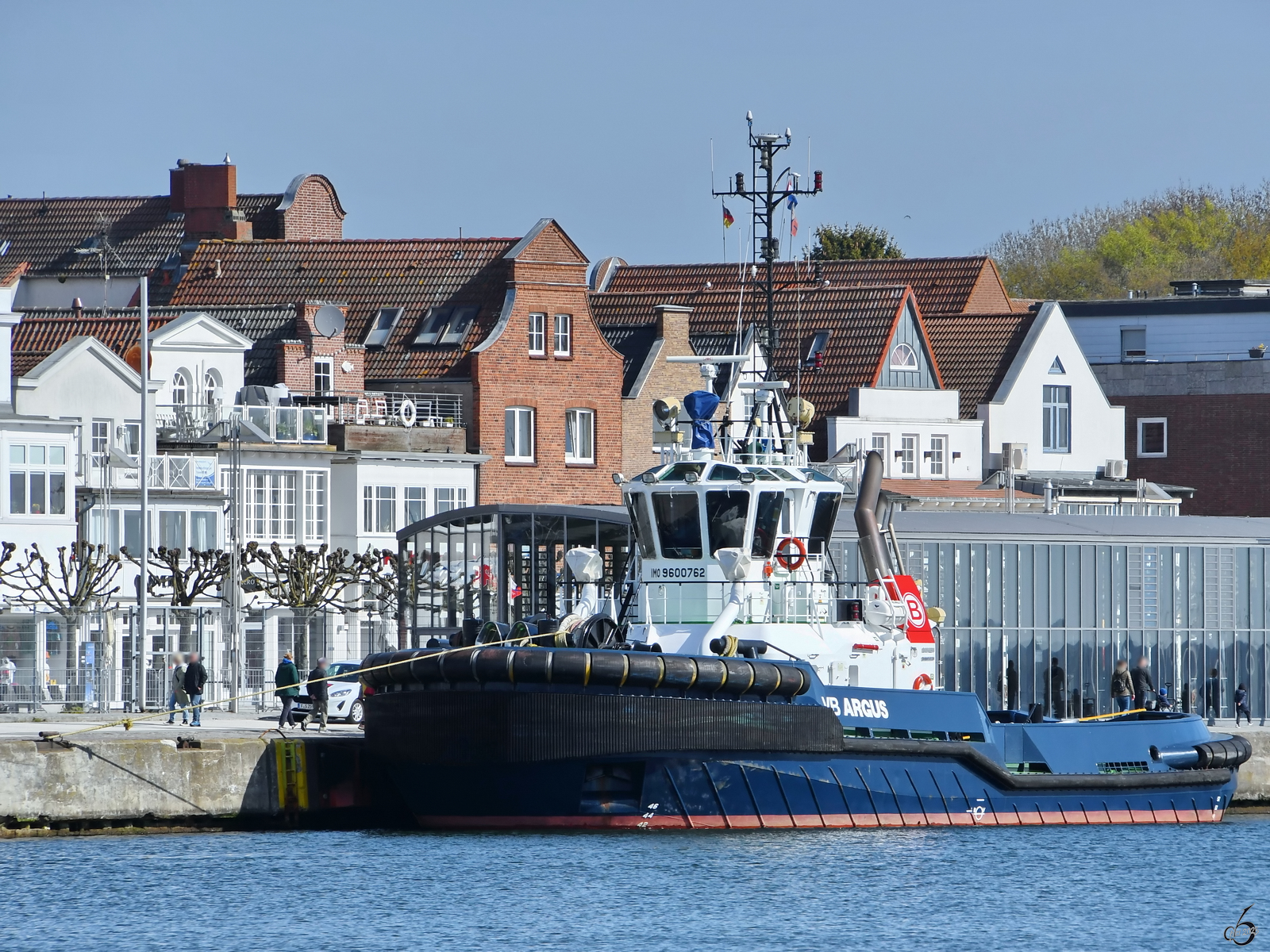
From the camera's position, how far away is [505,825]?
28.2 metres

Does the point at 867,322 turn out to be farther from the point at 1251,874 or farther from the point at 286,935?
the point at 286,935

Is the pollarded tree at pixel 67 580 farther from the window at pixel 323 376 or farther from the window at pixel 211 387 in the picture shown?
the window at pixel 323 376

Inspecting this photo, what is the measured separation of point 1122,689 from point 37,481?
19.5 meters

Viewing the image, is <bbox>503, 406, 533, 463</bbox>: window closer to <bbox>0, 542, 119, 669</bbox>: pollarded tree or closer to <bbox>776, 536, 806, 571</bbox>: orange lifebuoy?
<bbox>0, 542, 119, 669</bbox>: pollarded tree

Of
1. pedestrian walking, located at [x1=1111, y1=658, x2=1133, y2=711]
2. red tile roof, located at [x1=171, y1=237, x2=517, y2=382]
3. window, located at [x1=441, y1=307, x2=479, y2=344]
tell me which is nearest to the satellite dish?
red tile roof, located at [x1=171, y1=237, x2=517, y2=382]

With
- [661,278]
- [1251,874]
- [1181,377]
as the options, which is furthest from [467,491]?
[1251,874]

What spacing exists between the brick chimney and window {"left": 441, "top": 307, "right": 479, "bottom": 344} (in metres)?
9.98

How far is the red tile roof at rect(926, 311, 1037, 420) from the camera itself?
202 ft

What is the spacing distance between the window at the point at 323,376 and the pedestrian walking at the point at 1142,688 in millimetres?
20370

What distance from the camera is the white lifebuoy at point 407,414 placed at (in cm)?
Answer: 5097

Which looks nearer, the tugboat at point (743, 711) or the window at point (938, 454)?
the tugboat at point (743, 711)

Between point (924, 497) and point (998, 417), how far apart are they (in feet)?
25.8

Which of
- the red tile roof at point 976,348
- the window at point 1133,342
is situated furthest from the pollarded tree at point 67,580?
the window at point 1133,342

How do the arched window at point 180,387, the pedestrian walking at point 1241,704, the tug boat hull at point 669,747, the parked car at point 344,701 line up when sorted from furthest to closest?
the arched window at point 180,387, the pedestrian walking at point 1241,704, the parked car at point 344,701, the tug boat hull at point 669,747
